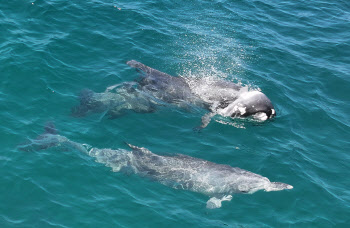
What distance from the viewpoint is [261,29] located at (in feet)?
87.4

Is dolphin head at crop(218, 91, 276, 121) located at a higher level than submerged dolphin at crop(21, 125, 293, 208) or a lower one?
higher

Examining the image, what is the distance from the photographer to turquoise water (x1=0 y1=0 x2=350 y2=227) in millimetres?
13570

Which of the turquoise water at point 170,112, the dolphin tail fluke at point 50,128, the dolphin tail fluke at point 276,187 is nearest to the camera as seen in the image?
the turquoise water at point 170,112

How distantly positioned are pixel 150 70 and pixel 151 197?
8154 mm

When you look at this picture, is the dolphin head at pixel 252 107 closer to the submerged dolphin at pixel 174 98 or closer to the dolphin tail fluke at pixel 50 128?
the submerged dolphin at pixel 174 98

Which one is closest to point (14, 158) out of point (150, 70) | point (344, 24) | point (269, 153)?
point (150, 70)

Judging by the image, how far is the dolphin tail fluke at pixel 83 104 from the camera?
17288 mm

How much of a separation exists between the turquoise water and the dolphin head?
45cm

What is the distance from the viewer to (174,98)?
19.1m

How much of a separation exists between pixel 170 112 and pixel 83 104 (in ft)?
13.1

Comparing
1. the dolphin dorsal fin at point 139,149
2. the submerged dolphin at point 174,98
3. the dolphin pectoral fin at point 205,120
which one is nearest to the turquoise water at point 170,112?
the dolphin pectoral fin at point 205,120

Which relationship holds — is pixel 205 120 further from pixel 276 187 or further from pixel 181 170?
pixel 276 187

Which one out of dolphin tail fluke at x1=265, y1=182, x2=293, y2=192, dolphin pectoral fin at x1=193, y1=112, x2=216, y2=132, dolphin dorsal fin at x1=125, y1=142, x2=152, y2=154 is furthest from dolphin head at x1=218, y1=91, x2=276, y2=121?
dolphin dorsal fin at x1=125, y1=142, x2=152, y2=154

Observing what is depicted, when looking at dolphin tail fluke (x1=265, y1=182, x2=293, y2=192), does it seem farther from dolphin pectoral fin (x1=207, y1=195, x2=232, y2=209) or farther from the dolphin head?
the dolphin head
